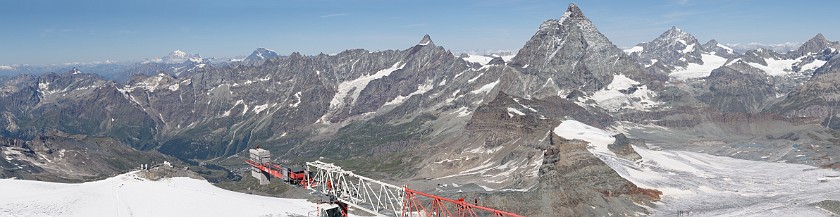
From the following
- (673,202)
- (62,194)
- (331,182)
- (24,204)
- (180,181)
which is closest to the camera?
(331,182)

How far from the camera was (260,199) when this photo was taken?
135250mm

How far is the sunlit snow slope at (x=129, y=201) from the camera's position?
10812 centimetres

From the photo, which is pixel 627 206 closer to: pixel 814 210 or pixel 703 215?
pixel 703 215

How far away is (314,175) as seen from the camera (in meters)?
96.6

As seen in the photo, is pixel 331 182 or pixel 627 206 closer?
pixel 331 182

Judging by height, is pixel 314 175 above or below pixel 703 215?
above

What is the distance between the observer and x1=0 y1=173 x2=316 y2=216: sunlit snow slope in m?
108

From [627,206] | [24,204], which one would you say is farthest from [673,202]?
[24,204]

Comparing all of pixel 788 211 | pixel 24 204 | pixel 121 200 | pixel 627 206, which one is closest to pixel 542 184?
pixel 627 206

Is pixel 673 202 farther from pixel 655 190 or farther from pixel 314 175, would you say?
pixel 314 175

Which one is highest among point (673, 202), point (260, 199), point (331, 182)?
point (331, 182)

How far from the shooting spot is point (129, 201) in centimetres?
11825

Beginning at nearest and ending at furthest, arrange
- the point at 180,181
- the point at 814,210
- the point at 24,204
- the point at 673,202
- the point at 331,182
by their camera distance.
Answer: the point at 331,182, the point at 24,204, the point at 180,181, the point at 814,210, the point at 673,202

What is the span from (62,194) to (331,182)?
190ft
